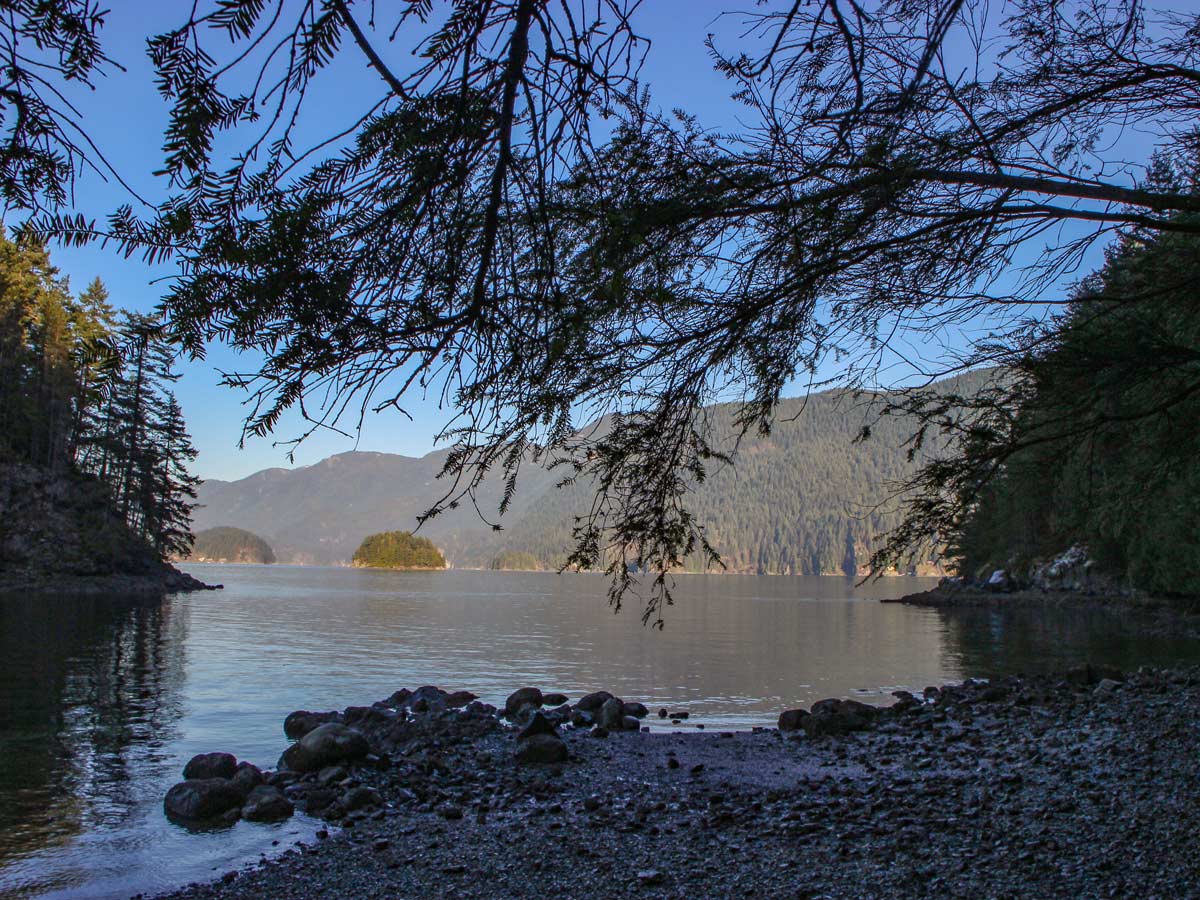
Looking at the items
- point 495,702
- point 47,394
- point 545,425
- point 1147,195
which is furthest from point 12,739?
point 47,394

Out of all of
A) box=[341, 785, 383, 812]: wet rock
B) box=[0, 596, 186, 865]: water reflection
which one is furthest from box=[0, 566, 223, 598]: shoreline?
box=[341, 785, 383, 812]: wet rock

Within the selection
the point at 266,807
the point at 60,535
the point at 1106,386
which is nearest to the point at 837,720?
the point at 266,807

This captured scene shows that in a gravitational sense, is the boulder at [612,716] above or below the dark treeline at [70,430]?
below

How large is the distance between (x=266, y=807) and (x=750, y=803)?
5198 mm

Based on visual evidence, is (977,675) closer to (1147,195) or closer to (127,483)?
(1147,195)

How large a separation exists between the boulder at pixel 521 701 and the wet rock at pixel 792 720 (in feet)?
16.3

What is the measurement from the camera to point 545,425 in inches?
156

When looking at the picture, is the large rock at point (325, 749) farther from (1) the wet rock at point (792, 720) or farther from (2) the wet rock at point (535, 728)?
(1) the wet rock at point (792, 720)

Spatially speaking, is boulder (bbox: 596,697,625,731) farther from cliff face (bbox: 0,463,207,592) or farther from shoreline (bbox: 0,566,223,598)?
cliff face (bbox: 0,463,207,592)

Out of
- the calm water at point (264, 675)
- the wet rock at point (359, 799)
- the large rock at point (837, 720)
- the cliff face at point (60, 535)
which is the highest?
the cliff face at point (60, 535)

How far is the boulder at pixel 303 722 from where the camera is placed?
13.9 metres

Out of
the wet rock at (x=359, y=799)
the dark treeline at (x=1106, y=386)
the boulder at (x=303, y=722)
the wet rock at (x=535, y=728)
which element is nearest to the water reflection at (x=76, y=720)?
the boulder at (x=303, y=722)

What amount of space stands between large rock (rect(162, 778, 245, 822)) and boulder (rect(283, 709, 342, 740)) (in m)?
4.24

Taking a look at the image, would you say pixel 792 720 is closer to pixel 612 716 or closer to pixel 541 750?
pixel 612 716
